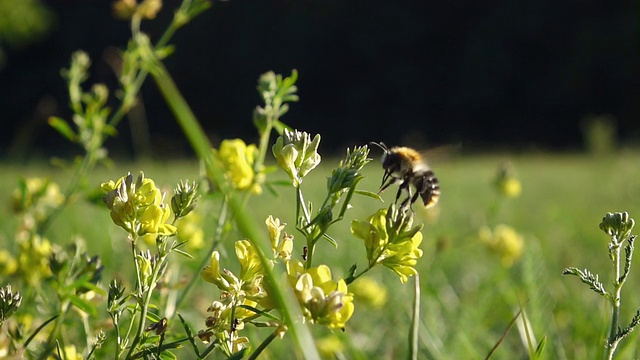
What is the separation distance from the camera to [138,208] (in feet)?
2.58

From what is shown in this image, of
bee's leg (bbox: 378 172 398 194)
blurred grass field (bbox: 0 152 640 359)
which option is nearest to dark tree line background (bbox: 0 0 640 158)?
blurred grass field (bbox: 0 152 640 359)

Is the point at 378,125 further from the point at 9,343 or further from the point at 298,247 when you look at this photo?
the point at 9,343

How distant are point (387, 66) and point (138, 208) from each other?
75.9 ft

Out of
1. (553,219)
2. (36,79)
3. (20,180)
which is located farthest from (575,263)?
(36,79)

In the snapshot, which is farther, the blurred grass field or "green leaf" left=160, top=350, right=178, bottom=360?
the blurred grass field

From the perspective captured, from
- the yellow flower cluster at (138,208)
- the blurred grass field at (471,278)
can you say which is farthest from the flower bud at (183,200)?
the blurred grass field at (471,278)

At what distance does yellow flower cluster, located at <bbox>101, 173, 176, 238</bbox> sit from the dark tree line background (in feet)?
60.9

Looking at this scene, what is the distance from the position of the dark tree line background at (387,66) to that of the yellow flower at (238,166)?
18.2 m

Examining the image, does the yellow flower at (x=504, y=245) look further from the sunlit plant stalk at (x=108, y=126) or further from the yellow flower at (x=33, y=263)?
the yellow flower at (x=33, y=263)

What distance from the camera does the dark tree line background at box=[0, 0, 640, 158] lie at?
20766 mm

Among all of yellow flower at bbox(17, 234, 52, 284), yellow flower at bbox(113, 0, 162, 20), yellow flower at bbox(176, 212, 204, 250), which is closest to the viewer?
yellow flower at bbox(17, 234, 52, 284)

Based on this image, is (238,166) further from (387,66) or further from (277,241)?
(387,66)

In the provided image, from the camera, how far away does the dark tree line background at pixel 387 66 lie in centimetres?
2077

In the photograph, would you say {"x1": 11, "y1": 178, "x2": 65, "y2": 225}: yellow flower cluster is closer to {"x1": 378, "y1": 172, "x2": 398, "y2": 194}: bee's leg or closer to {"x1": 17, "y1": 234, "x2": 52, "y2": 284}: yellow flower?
{"x1": 17, "y1": 234, "x2": 52, "y2": 284}: yellow flower
